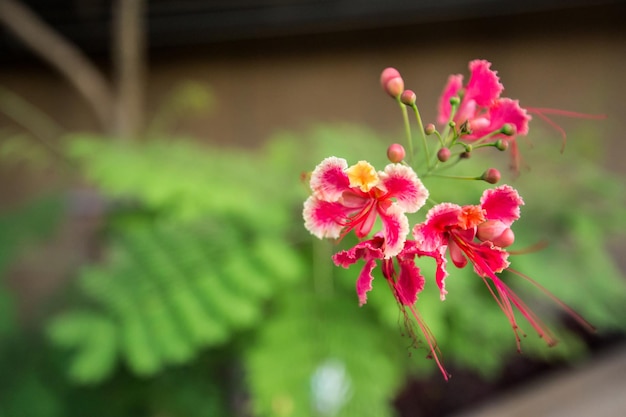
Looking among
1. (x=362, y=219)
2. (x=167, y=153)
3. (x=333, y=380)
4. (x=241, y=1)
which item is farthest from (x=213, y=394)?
(x=241, y=1)

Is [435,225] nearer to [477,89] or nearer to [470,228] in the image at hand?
[470,228]

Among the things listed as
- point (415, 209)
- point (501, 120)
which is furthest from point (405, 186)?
point (501, 120)

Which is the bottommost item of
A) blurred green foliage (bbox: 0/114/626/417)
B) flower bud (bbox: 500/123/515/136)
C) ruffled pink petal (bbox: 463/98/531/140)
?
blurred green foliage (bbox: 0/114/626/417)

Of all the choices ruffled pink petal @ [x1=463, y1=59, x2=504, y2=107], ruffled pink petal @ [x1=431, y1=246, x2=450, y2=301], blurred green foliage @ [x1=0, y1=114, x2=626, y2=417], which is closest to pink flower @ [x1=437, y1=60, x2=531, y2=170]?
ruffled pink petal @ [x1=463, y1=59, x2=504, y2=107]

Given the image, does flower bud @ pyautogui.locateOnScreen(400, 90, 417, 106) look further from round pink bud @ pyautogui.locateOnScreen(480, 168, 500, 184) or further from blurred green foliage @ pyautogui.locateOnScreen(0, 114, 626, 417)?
blurred green foliage @ pyautogui.locateOnScreen(0, 114, 626, 417)

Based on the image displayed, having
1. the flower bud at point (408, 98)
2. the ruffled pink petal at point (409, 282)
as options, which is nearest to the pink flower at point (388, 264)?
the ruffled pink petal at point (409, 282)

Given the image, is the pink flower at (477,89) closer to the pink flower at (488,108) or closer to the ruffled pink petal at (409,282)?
the pink flower at (488,108)

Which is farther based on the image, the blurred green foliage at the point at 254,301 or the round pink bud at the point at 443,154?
the blurred green foliage at the point at 254,301

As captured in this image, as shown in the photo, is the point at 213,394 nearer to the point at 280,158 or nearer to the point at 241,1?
the point at 280,158
